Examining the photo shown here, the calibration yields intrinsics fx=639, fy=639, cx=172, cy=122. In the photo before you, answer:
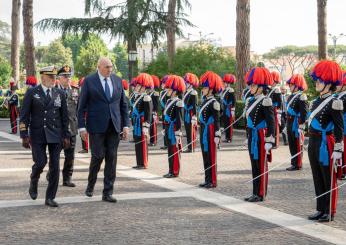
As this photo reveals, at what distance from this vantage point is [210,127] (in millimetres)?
10742

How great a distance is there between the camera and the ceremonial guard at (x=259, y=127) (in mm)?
9359

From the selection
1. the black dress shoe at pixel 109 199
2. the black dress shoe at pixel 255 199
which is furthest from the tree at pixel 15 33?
the black dress shoe at pixel 255 199

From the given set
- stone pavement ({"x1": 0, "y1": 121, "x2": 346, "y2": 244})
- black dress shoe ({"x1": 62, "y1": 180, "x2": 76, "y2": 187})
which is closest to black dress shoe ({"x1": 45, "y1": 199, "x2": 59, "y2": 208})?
stone pavement ({"x1": 0, "y1": 121, "x2": 346, "y2": 244})

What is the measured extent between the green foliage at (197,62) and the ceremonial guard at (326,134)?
1963cm

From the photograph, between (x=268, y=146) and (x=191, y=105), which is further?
(x=191, y=105)

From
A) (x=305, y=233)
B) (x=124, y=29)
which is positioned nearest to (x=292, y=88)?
(x=305, y=233)

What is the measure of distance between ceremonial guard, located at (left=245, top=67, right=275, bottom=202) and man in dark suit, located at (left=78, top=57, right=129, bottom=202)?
6.47ft

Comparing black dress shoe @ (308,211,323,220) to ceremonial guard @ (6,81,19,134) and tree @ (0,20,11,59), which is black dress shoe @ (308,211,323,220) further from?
tree @ (0,20,11,59)

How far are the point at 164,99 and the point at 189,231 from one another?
1138 cm

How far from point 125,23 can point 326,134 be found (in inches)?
1002

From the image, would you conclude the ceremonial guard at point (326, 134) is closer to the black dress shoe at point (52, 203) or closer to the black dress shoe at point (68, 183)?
the black dress shoe at point (52, 203)

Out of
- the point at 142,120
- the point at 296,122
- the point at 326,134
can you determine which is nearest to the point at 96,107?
the point at 326,134

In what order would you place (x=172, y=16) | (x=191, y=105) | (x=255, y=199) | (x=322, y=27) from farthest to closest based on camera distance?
1. (x=172, y=16)
2. (x=322, y=27)
3. (x=191, y=105)
4. (x=255, y=199)

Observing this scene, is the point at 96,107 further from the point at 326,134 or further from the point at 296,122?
the point at 296,122
